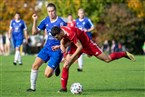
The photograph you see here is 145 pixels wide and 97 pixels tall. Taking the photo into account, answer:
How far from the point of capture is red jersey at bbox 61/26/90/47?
14.6 m

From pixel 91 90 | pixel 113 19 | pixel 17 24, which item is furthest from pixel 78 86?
pixel 113 19

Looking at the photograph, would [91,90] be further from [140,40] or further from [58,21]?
[140,40]

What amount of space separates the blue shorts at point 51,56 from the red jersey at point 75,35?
0.87 meters

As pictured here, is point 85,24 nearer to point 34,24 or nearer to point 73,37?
point 34,24

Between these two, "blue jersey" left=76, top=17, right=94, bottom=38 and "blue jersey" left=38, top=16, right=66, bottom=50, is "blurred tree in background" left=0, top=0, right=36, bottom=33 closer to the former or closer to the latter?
"blue jersey" left=76, top=17, right=94, bottom=38

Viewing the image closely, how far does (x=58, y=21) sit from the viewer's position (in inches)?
630

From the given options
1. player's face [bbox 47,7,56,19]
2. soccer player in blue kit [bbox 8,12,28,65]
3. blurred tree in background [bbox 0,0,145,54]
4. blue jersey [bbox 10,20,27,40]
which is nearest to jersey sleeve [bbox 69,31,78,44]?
player's face [bbox 47,7,56,19]

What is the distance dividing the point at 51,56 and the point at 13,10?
5986cm

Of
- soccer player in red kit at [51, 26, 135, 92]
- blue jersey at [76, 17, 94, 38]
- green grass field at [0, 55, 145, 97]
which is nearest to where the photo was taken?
soccer player in red kit at [51, 26, 135, 92]

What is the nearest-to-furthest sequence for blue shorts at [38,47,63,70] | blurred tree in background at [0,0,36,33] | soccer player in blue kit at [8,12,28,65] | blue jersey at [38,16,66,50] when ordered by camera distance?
1. blue shorts at [38,47,63,70]
2. blue jersey at [38,16,66,50]
3. soccer player in blue kit at [8,12,28,65]
4. blurred tree in background at [0,0,36,33]

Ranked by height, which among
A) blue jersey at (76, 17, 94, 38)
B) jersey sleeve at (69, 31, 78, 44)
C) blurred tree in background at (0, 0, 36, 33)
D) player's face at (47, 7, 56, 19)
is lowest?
jersey sleeve at (69, 31, 78, 44)

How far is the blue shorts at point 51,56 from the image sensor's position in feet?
51.9

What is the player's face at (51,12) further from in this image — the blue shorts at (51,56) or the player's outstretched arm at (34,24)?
the blue shorts at (51,56)

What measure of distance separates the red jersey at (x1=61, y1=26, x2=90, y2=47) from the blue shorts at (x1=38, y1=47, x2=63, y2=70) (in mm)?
871
